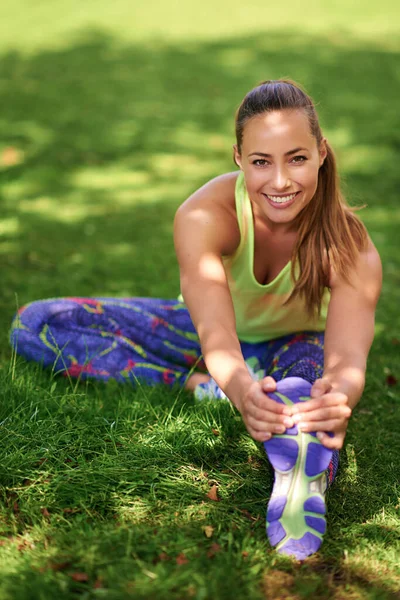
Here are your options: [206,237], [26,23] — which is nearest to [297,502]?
[206,237]

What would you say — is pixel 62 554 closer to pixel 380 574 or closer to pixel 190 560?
pixel 190 560

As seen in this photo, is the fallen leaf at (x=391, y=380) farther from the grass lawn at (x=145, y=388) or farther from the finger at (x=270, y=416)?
the finger at (x=270, y=416)

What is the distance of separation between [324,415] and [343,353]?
1.33 ft

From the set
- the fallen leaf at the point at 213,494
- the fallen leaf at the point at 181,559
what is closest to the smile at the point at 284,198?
the fallen leaf at the point at 213,494

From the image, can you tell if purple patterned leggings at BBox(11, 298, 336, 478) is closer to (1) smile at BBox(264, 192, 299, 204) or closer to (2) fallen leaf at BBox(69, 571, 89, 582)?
(1) smile at BBox(264, 192, 299, 204)

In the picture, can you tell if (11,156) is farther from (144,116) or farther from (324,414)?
(324,414)

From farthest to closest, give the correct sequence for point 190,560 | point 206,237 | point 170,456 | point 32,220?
point 32,220 → point 206,237 → point 170,456 → point 190,560

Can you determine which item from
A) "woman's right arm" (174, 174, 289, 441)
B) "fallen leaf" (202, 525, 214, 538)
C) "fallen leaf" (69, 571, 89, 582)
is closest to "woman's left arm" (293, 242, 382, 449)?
"woman's right arm" (174, 174, 289, 441)

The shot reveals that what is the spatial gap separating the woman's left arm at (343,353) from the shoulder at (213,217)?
449 millimetres

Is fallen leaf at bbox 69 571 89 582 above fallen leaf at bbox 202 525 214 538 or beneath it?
beneath

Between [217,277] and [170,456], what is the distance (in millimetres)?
681

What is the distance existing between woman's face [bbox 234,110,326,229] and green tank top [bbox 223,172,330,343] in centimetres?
21

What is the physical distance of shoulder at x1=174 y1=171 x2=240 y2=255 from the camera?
288 centimetres

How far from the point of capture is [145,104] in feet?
31.2
